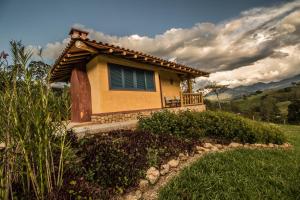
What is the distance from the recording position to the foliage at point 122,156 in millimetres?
3688

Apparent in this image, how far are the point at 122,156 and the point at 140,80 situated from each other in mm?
6833

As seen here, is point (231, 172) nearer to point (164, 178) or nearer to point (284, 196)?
point (284, 196)

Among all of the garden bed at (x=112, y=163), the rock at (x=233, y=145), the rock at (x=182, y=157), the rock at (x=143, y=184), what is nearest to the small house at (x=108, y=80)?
the garden bed at (x=112, y=163)

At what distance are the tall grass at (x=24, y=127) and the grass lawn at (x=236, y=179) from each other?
2009 mm

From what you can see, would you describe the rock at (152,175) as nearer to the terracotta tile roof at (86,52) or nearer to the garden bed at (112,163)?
the garden bed at (112,163)

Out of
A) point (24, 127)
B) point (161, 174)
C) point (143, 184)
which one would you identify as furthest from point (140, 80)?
point (24, 127)

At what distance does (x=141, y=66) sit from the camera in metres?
10.8

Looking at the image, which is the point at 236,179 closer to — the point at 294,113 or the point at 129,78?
the point at 129,78

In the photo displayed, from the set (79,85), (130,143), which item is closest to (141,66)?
(79,85)

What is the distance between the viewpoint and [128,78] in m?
10.0

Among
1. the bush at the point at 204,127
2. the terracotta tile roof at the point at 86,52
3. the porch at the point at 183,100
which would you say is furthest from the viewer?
the porch at the point at 183,100

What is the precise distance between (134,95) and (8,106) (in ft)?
25.0

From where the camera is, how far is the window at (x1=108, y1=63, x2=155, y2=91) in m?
9.29

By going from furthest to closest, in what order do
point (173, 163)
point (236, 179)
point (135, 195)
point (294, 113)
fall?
point (294, 113) < point (173, 163) < point (236, 179) < point (135, 195)
